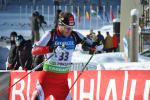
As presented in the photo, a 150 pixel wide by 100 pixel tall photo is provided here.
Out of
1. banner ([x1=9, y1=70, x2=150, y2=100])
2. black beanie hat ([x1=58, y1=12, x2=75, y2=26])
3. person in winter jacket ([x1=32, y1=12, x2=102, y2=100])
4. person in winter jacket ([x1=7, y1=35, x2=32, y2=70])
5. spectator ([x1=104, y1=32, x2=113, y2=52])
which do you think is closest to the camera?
black beanie hat ([x1=58, y1=12, x2=75, y2=26])

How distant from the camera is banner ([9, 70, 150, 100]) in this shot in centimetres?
782

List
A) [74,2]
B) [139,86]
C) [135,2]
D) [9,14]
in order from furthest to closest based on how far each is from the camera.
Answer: [74,2], [9,14], [135,2], [139,86]

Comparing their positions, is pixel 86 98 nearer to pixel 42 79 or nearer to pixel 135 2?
pixel 42 79

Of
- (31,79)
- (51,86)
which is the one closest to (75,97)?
(31,79)

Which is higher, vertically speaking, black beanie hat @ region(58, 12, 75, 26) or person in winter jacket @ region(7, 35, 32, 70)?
black beanie hat @ region(58, 12, 75, 26)

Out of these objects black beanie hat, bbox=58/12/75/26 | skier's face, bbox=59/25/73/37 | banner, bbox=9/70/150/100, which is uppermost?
black beanie hat, bbox=58/12/75/26

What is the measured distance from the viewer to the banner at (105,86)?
25.7ft

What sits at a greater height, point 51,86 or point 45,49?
point 45,49

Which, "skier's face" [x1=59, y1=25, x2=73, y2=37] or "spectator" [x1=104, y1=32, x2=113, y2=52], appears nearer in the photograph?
"skier's face" [x1=59, y1=25, x2=73, y2=37]

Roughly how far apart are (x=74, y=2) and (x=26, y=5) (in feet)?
17.0

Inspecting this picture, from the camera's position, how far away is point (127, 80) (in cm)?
790

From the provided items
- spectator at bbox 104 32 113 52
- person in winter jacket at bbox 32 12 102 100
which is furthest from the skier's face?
spectator at bbox 104 32 113 52

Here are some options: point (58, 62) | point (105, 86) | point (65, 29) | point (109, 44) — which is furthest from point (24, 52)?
point (109, 44)

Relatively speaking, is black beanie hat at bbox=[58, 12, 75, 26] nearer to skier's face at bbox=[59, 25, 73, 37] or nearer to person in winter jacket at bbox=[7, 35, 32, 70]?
skier's face at bbox=[59, 25, 73, 37]
